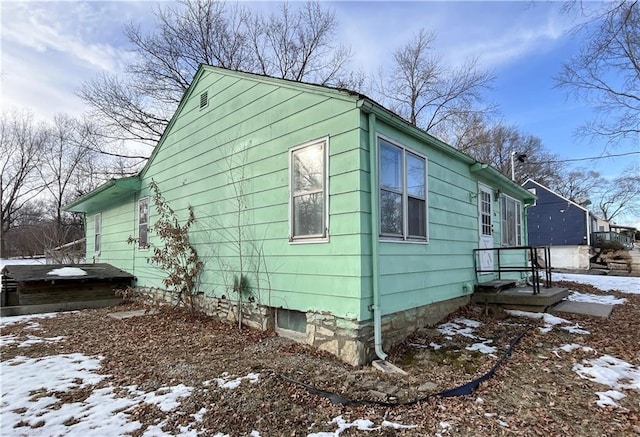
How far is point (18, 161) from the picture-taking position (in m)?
28.9

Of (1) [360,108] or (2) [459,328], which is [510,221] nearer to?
(2) [459,328]

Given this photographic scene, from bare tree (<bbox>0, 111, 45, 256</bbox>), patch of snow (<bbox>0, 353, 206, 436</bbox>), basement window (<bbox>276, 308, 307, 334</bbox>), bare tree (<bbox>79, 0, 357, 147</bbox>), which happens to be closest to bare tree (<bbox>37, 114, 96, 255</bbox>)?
bare tree (<bbox>0, 111, 45, 256</bbox>)

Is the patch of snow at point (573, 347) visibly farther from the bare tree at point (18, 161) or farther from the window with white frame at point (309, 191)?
the bare tree at point (18, 161)

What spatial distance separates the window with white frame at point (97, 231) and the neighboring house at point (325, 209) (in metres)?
5.90

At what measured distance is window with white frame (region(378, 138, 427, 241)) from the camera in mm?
4887

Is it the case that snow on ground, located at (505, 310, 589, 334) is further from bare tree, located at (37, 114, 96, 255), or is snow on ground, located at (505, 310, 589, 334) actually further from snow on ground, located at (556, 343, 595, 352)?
bare tree, located at (37, 114, 96, 255)

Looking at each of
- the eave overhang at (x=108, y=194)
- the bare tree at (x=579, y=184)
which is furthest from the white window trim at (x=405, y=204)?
the bare tree at (x=579, y=184)

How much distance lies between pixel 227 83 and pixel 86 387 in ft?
18.5

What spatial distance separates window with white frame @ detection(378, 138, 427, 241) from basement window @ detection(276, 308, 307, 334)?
5.79ft

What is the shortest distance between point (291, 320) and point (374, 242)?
76.1 inches

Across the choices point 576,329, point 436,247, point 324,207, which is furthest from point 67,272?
point 576,329

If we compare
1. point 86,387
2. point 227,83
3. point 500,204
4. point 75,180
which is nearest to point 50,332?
point 86,387

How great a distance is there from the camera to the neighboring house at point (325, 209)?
4402 millimetres

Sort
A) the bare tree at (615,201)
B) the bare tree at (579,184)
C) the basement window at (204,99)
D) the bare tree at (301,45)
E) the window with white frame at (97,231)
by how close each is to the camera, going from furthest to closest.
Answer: the bare tree at (615,201)
the bare tree at (579,184)
the bare tree at (301,45)
the window with white frame at (97,231)
the basement window at (204,99)
